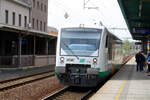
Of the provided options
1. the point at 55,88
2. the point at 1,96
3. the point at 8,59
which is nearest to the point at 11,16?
the point at 8,59

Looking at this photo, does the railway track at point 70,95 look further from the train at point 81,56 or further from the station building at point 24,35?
the station building at point 24,35

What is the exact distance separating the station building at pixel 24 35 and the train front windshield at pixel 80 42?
8.59m

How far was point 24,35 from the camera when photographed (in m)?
26.4

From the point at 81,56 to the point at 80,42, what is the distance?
27.9 inches

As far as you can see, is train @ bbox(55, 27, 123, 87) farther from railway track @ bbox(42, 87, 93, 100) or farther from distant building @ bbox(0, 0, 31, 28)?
distant building @ bbox(0, 0, 31, 28)

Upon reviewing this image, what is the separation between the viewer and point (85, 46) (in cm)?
1348

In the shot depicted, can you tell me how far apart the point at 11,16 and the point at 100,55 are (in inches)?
1070

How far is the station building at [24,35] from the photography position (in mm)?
25984

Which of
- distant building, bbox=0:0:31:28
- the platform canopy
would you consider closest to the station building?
distant building, bbox=0:0:31:28

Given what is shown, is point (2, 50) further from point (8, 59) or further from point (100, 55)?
point (100, 55)

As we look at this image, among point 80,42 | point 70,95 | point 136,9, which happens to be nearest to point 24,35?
point 136,9

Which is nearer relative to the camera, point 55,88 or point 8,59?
point 55,88

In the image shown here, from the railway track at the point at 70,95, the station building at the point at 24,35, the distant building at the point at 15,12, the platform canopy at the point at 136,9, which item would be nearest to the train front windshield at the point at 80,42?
the railway track at the point at 70,95

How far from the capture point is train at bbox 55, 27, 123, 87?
514 inches
